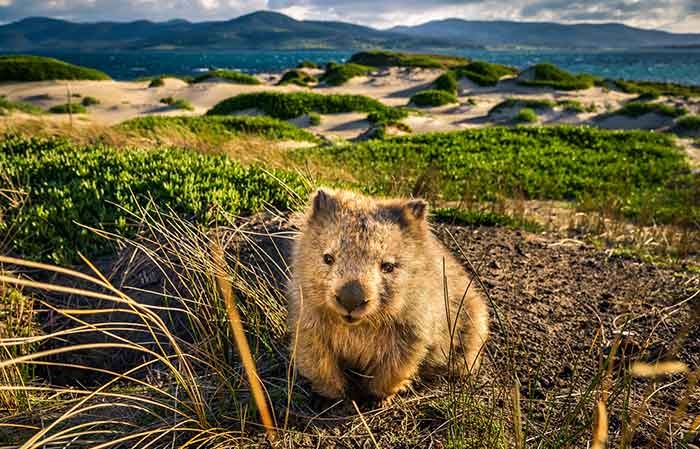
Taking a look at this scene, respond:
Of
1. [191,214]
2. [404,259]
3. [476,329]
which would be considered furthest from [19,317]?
[476,329]

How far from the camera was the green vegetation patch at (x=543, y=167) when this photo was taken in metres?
9.68

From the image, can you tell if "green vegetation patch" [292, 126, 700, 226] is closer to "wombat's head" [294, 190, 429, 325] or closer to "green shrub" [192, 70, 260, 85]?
"wombat's head" [294, 190, 429, 325]

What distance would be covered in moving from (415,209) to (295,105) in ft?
71.0

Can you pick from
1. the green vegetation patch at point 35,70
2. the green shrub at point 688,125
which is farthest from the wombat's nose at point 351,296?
the green vegetation patch at point 35,70

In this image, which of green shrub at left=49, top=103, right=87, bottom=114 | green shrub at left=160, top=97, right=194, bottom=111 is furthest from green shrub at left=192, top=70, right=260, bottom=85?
green shrub at left=49, top=103, right=87, bottom=114

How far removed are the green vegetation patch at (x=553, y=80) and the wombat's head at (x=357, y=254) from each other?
33.4 meters

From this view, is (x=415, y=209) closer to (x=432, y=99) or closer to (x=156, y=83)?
(x=432, y=99)

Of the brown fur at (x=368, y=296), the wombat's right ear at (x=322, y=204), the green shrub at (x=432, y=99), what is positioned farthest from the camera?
the green shrub at (x=432, y=99)

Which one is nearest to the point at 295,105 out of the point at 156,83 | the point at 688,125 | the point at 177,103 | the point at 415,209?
the point at 177,103

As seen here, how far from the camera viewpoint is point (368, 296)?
2.63 metres

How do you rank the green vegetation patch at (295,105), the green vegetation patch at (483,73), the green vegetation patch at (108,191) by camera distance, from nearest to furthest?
the green vegetation patch at (108,191), the green vegetation patch at (295,105), the green vegetation patch at (483,73)

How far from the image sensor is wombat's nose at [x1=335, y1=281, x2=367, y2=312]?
102 inches

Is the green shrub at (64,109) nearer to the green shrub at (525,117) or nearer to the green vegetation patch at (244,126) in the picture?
the green vegetation patch at (244,126)

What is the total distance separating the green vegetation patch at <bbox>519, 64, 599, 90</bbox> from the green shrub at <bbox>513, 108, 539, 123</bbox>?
11.6m
